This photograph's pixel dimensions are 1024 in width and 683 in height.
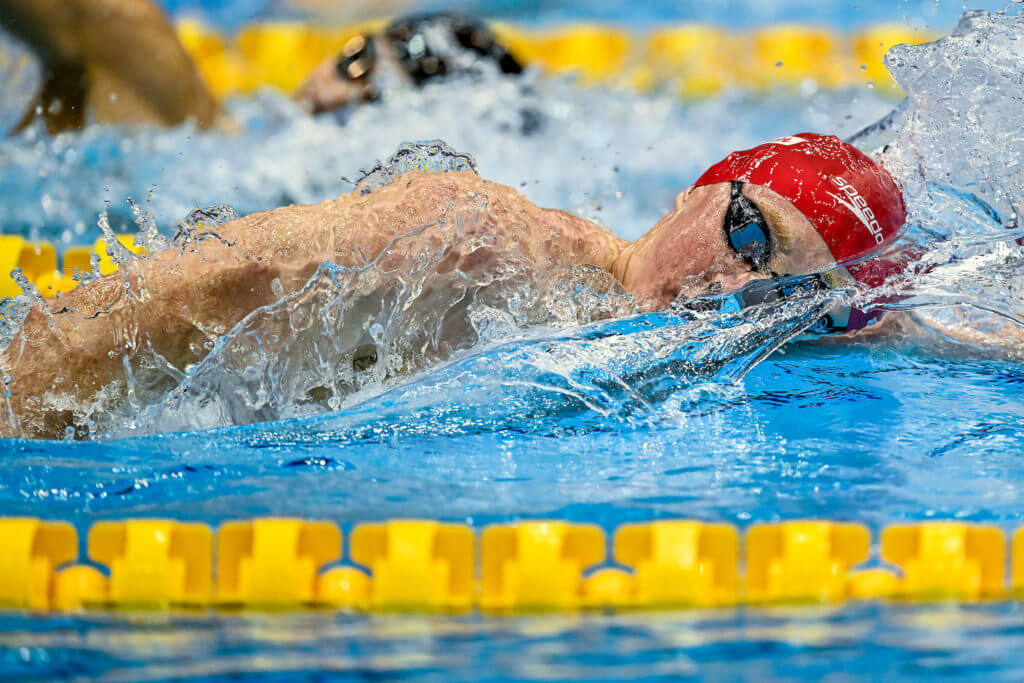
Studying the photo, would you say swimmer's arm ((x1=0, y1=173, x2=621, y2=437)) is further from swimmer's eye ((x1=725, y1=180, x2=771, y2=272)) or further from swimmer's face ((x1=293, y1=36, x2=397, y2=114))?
swimmer's face ((x1=293, y1=36, x2=397, y2=114))

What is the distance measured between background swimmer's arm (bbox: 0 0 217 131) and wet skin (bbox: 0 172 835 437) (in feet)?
6.73

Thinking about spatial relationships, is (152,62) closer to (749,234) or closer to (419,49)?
(419,49)

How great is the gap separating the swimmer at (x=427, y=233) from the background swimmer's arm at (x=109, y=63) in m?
2.05

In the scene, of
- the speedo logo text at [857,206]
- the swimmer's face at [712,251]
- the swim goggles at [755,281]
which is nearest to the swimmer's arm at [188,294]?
the swimmer's face at [712,251]

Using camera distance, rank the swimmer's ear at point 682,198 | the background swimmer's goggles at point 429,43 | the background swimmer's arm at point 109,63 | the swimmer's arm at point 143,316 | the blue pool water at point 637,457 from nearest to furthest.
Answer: the blue pool water at point 637,457 → the swimmer's arm at point 143,316 → the swimmer's ear at point 682,198 → the background swimmer's arm at point 109,63 → the background swimmer's goggles at point 429,43

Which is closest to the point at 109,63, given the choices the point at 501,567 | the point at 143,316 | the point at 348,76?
the point at 348,76

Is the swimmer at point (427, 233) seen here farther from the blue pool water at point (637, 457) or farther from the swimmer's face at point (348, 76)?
the swimmer's face at point (348, 76)

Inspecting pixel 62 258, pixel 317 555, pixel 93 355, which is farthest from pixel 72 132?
pixel 317 555

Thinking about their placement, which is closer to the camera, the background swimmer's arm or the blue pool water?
the blue pool water

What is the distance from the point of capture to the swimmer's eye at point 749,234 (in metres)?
1.89

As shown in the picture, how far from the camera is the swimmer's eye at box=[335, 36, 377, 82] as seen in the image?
4.12 m

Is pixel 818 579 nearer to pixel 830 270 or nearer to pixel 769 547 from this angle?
pixel 769 547

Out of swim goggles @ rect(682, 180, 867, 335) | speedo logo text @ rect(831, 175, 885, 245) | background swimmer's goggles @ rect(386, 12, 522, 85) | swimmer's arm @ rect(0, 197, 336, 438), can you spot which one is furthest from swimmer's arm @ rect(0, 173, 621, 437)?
background swimmer's goggles @ rect(386, 12, 522, 85)

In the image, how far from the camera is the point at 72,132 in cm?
417
